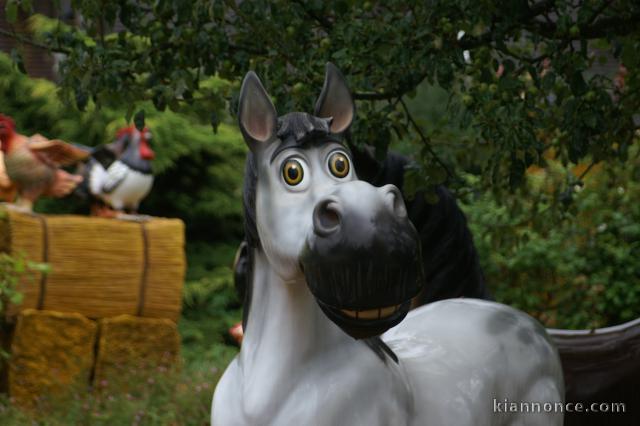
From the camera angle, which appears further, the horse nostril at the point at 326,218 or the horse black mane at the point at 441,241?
the horse black mane at the point at 441,241

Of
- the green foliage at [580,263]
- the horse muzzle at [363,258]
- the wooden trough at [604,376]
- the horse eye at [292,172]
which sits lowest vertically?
the green foliage at [580,263]

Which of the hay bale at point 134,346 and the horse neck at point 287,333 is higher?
the horse neck at point 287,333

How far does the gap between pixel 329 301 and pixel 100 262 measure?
5.68 m

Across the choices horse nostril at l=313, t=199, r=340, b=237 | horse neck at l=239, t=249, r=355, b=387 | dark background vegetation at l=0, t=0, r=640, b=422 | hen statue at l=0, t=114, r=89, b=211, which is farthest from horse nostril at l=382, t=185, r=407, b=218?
hen statue at l=0, t=114, r=89, b=211

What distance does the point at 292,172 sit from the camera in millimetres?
2359

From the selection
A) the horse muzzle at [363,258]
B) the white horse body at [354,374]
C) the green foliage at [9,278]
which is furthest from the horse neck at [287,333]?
the green foliage at [9,278]

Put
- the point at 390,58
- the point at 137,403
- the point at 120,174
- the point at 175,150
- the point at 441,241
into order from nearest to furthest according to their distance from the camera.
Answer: the point at 390,58 < the point at 441,241 < the point at 137,403 < the point at 120,174 < the point at 175,150

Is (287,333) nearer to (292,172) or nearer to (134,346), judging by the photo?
(292,172)

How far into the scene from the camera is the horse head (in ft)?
7.10

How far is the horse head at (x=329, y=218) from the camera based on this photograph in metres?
2.16

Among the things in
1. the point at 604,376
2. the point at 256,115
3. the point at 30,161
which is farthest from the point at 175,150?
the point at 256,115

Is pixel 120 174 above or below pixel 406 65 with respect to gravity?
below

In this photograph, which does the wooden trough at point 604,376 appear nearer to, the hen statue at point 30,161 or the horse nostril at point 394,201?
the horse nostril at point 394,201

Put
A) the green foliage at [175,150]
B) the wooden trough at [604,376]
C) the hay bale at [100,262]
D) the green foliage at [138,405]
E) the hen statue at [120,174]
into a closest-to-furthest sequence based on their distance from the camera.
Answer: the wooden trough at [604,376]
the green foliage at [138,405]
the hay bale at [100,262]
the hen statue at [120,174]
the green foliage at [175,150]
